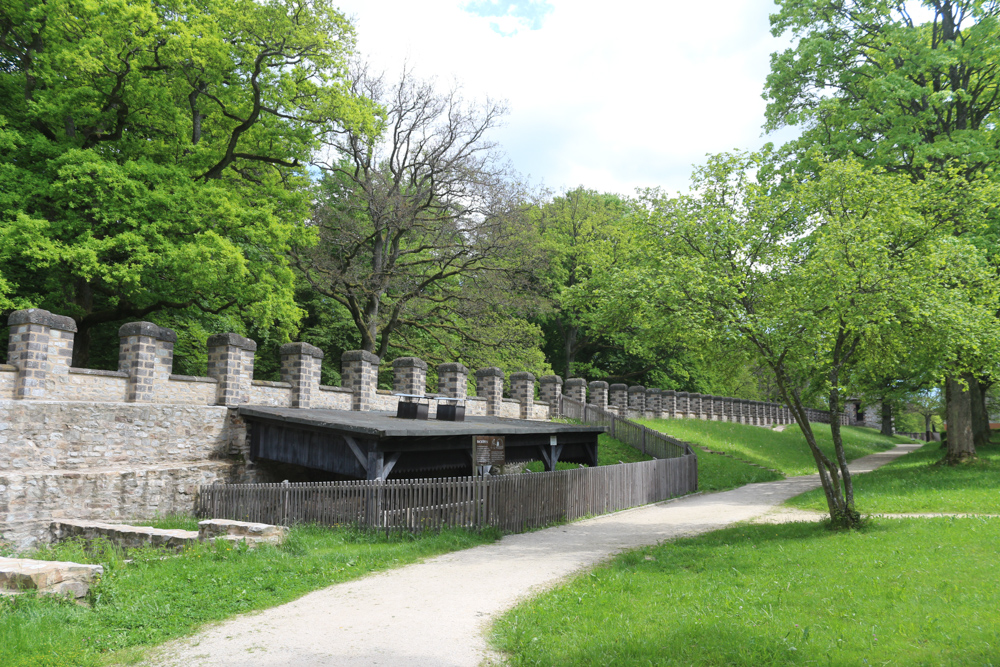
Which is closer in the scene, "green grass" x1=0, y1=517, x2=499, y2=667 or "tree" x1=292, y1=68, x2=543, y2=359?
"green grass" x1=0, y1=517, x2=499, y2=667

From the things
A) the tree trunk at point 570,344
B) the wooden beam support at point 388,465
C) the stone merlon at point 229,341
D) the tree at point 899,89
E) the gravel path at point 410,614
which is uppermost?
the tree at point 899,89

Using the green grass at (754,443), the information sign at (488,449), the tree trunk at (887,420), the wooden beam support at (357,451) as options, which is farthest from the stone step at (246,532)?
the tree trunk at (887,420)

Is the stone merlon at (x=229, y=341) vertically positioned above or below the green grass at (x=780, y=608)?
above

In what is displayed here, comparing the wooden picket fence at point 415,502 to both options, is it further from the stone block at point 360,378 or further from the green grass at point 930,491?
the green grass at point 930,491

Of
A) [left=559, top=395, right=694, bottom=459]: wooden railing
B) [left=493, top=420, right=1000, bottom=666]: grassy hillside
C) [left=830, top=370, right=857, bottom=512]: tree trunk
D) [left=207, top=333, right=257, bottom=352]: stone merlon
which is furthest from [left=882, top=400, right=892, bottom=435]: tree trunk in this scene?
[left=207, top=333, right=257, bottom=352]: stone merlon

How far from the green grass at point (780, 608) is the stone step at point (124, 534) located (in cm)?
639

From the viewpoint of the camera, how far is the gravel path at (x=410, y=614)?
616 cm

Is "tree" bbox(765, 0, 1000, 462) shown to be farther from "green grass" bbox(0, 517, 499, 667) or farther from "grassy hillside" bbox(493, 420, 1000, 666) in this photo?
"green grass" bbox(0, 517, 499, 667)

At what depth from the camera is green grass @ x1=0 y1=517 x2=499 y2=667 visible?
625 cm

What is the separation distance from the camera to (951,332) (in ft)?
37.8

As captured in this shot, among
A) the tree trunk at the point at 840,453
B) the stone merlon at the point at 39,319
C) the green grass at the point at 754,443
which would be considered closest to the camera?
the tree trunk at the point at 840,453

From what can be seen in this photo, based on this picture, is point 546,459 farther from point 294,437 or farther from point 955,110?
point 955,110

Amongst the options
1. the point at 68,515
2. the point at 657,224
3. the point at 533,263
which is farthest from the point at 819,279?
the point at 533,263

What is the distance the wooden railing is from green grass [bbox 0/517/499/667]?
11.7 m
